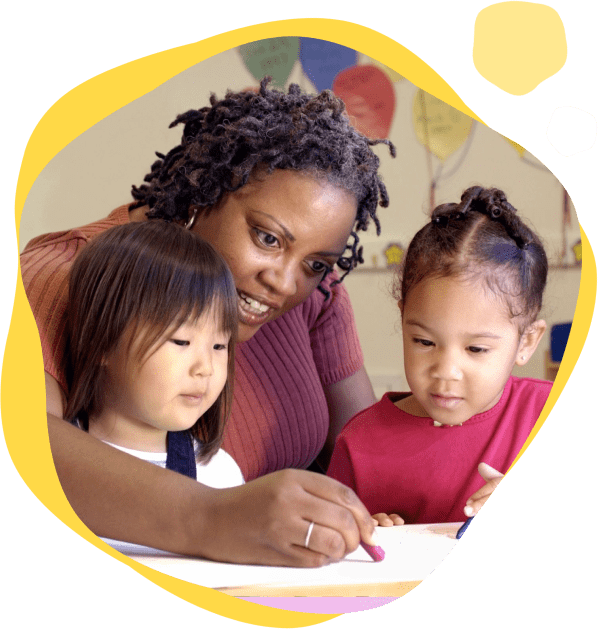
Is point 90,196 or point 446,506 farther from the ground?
point 90,196

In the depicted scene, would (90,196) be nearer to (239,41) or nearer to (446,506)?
(239,41)

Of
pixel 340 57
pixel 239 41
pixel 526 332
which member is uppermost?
pixel 340 57

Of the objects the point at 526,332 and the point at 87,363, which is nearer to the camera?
the point at 87,363

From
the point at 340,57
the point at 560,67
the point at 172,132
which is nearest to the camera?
the point at 560,67

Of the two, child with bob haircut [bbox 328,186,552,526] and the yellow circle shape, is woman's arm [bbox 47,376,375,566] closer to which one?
child with bob haircut [bbox 328,186,552,526]

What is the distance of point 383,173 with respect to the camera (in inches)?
44.3

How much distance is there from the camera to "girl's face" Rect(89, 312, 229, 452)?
74cm

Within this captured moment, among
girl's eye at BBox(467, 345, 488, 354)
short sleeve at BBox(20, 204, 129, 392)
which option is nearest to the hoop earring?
short sleeve at BBox(20, 204, 129, 392)

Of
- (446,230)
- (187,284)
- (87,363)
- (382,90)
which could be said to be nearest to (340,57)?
(382,90)

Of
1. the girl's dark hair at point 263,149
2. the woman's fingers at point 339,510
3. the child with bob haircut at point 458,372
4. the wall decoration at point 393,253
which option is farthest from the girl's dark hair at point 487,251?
the woman's fingers at point 339,510

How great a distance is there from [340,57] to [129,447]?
0.52 m

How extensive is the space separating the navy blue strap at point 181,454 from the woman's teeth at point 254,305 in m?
0.16

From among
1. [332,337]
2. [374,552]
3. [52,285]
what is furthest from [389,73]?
[374,552]

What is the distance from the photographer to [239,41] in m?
0.77
